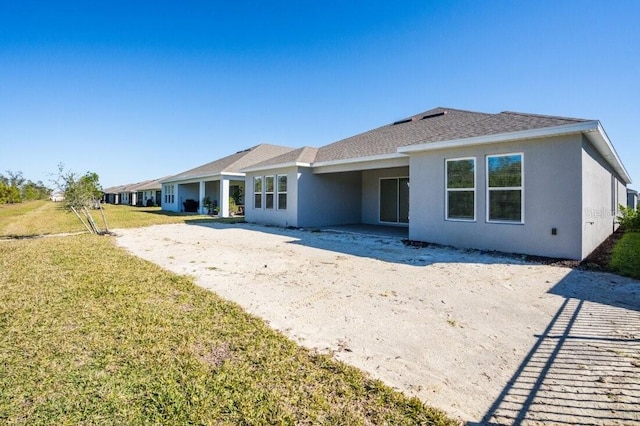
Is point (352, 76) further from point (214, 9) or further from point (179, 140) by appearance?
point (179, 140)

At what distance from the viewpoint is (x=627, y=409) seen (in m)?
2.27

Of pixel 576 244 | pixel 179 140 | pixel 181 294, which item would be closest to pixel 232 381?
pixel 181 294

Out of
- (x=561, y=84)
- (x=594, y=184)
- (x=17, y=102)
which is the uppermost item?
(x=17, y=102)

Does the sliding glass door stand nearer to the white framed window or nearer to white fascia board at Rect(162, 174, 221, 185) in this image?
the white framed window

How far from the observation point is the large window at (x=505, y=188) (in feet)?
26.2

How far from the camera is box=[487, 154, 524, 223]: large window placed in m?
8.00

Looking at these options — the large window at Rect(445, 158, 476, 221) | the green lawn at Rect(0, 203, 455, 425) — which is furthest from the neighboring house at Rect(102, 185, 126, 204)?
the green lawn at Rect(0, 203, 455, 425)

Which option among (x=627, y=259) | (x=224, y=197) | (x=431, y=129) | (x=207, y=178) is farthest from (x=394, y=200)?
(x=207, y=178)

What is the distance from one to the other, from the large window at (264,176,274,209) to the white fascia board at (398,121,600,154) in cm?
823

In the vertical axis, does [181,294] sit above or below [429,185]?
below

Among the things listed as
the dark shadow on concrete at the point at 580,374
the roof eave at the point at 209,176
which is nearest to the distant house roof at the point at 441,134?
the dark shadow on concrete at the point at 580,374

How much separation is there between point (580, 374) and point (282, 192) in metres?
13.8

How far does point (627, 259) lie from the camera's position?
7602mm

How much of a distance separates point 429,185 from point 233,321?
7582 mm
